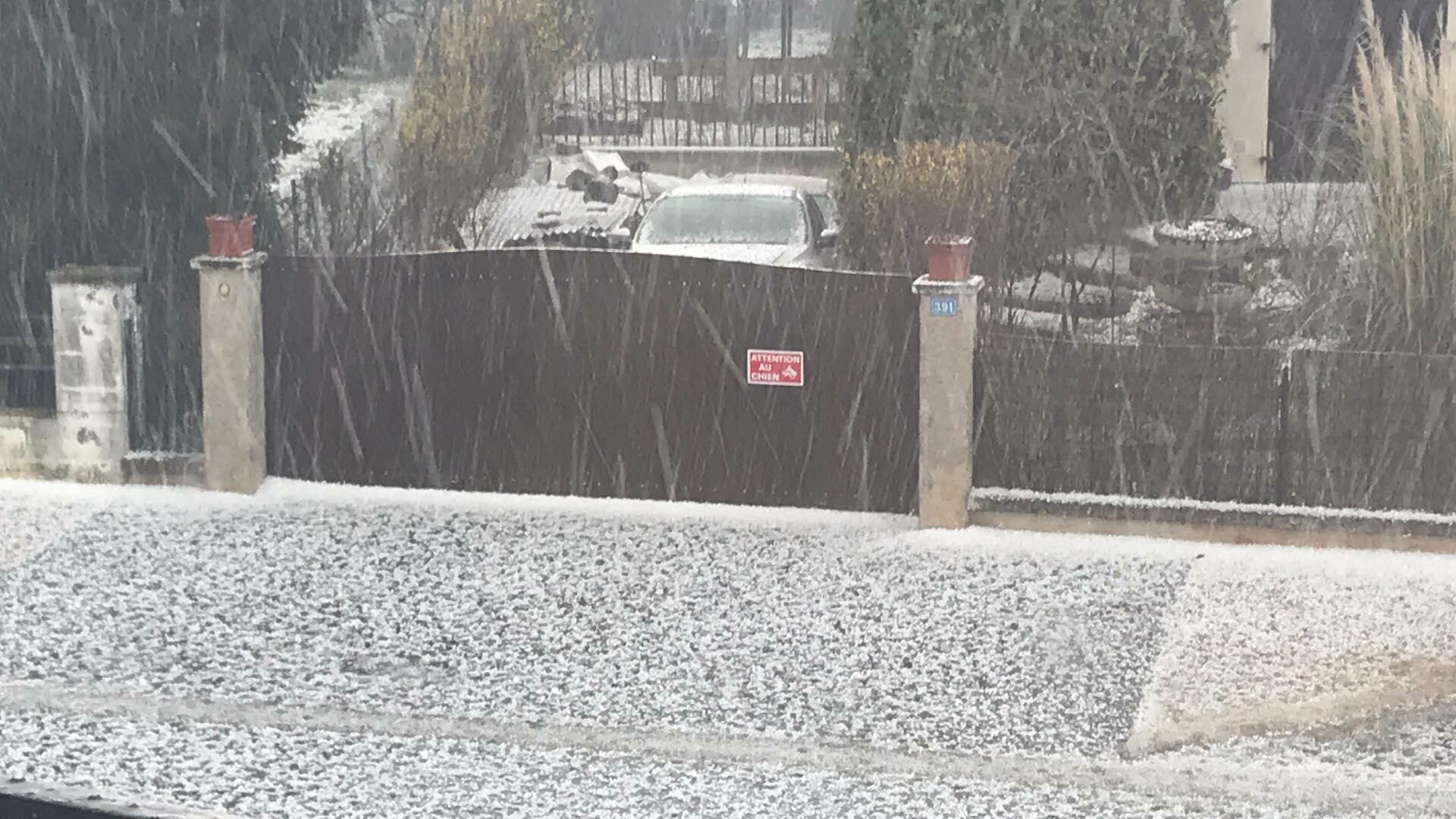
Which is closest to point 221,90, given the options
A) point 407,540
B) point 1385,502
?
point 407,540

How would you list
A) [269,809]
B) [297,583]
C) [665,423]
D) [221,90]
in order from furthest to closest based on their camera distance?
1. [221,90]
2. [665,423]
3. [297,583]
4. [269,809]

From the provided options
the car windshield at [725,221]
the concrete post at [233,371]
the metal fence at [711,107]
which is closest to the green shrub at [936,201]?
the car windshield at [725,221]

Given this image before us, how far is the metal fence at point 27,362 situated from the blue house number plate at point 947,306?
497 centimetres

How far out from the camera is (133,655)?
7.58 meters

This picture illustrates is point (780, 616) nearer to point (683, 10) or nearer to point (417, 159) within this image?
point (417, 159)

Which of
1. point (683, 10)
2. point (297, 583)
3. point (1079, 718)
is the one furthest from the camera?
point (683, 10)

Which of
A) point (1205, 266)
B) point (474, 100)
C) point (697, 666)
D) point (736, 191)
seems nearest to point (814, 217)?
point (736, 191)

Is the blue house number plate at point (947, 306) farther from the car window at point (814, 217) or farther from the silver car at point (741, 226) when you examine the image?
the car window at point (814, 217)

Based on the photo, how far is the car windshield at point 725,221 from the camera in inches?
535

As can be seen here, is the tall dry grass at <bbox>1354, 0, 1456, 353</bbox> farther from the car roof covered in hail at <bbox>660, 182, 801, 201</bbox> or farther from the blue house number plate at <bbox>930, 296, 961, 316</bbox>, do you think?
the car roof covered in hail at <bbox>660, 182, 801, 201</bbox>

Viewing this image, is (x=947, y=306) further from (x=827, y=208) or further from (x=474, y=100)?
(x=474, y=100)

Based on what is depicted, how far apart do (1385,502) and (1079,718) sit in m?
2.94

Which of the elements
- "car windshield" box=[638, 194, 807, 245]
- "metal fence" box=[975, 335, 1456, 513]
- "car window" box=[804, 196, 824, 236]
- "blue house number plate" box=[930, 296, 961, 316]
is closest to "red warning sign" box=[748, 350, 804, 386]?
"blue house number plate" box=[930, 296, 961, 316]

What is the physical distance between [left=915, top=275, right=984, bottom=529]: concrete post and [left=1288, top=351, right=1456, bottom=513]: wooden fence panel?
1592mm
